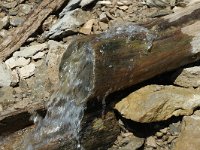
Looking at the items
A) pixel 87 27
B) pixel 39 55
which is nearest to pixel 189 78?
pixel 87 27

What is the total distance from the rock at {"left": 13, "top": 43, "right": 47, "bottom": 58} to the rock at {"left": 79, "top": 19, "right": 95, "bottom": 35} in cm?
55

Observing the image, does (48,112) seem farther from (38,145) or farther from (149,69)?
(149,69)

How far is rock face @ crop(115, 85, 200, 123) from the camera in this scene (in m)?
4.81

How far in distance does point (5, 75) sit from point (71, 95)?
1.33 m

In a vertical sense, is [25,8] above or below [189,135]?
above

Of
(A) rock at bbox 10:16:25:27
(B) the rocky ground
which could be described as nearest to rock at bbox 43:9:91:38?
(B) the rocky ground

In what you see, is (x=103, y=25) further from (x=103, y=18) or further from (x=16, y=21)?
(x=16, y=21)

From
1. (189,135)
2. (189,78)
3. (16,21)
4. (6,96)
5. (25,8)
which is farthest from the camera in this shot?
(25,8)

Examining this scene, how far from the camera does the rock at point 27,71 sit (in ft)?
19.5

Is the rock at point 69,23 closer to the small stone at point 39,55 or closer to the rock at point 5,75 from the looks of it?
the small stone at point 39,55

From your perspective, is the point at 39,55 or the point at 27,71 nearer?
the point at 27,71

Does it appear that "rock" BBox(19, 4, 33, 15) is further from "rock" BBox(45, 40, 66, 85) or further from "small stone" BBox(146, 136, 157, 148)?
"small stone" BBox(146, 136, 157, 148)

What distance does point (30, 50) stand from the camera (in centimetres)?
618

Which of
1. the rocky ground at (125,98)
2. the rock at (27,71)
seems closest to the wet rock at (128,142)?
the rocky ground at (125,98)
